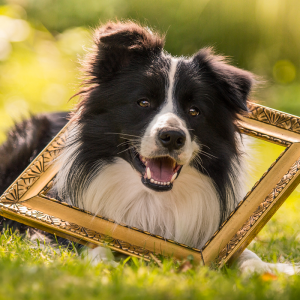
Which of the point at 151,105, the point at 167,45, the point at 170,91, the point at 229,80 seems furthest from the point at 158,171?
the point at 167,45

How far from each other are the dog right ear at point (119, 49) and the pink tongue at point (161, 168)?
2.42 feet

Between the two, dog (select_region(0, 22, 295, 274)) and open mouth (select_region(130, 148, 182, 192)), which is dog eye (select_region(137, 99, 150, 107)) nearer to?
dog (select_region(0, 22, 295, 274))

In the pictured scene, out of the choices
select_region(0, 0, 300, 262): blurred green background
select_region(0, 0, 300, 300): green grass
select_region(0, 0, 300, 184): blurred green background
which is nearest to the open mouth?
select_region(0, 0, 300, 300): green grass

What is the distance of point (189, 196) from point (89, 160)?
79 centimetres

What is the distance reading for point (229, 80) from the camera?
9.91ft

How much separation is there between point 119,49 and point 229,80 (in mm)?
835

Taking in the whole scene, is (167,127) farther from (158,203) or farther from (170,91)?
(158,203)

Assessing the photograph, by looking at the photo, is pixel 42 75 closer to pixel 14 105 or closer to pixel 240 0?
pixel 14 105

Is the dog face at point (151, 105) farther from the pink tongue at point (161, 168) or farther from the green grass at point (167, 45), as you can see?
the green grass at point (167, 45)

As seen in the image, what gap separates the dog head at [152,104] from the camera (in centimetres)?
279

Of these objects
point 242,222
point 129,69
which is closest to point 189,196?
point 242,222

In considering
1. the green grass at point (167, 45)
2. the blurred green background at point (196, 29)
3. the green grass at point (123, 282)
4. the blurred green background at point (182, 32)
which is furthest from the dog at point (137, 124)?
the blurred green background at point (196, 29)

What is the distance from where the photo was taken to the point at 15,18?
8.44 m

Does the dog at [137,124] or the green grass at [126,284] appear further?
the dog at [137,124]
